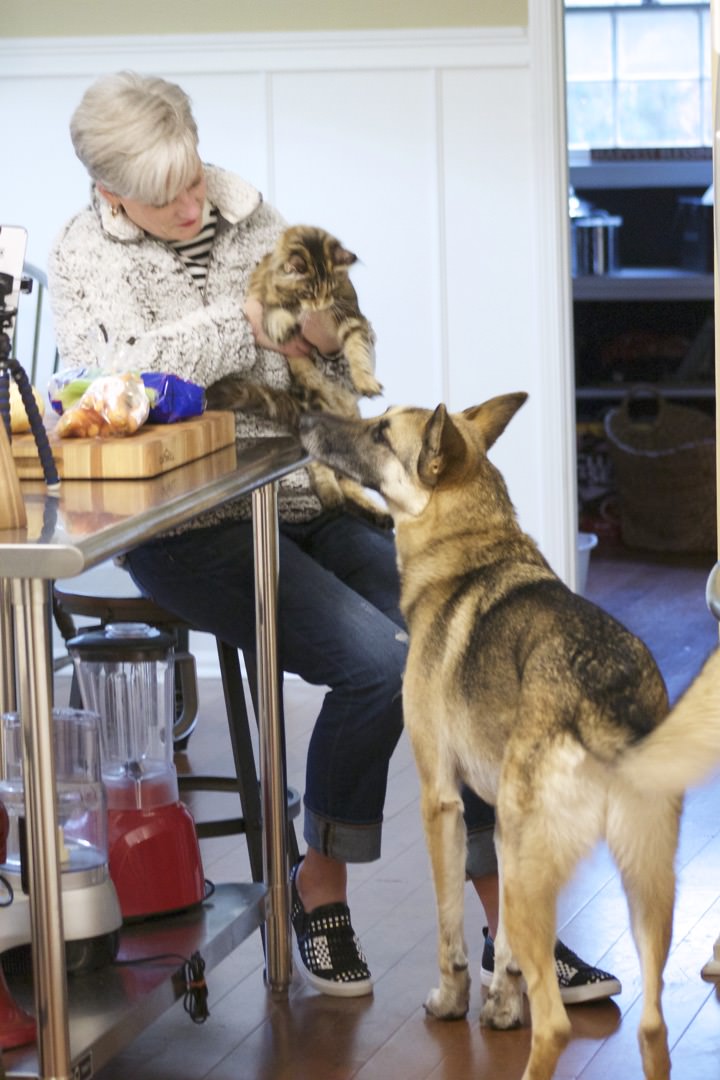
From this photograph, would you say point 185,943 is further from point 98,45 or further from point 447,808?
point 98,45

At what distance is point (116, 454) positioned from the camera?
2.26m

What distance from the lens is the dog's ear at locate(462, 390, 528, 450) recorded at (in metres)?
2.57

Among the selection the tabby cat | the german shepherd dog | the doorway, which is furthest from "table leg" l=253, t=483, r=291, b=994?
the doorway

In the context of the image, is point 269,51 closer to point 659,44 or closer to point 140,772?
point 140,772

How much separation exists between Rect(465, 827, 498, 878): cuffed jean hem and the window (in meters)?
5.65

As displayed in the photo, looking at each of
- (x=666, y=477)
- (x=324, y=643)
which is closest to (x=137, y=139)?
(x=324, y=643)

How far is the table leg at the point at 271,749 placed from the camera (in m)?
2.57

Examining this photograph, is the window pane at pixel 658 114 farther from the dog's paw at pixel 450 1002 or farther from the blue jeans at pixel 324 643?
the dog's paw at pixel 450 1002

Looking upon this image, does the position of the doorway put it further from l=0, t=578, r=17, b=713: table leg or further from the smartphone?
the smartphone

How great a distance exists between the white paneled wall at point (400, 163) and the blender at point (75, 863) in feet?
8.21

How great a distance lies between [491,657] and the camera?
2279 millimetres

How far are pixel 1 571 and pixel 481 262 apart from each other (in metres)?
3.10

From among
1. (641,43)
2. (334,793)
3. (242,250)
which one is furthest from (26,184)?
(641,43)

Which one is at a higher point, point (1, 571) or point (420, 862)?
point (1, 571)
